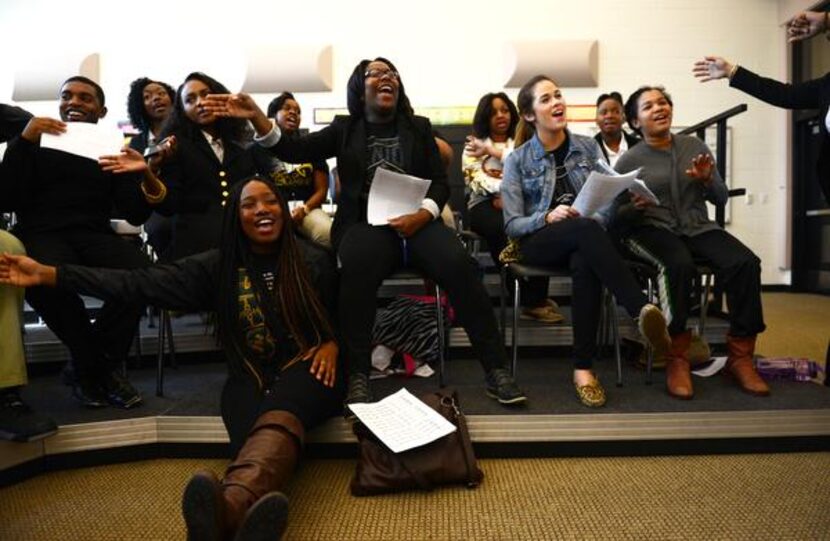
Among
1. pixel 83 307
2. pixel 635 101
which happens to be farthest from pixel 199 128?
pixel 635 101

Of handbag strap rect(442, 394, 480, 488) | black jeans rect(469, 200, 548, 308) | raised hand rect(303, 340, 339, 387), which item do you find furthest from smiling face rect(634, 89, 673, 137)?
raised hand rect(303, 340, 339, 387)

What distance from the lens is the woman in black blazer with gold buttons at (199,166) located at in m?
2.37

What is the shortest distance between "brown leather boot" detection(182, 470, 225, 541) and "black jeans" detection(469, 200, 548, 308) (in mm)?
2019

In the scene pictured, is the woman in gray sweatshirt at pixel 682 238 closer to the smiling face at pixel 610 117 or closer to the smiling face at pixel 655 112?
the smiling face at pixel 655 112

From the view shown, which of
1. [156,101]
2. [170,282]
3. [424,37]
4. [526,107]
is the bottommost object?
[170,282]

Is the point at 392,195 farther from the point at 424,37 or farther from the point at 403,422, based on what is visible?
the point at 424,37

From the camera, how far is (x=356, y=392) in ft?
6.13

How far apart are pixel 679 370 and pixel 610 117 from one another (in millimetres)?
1916

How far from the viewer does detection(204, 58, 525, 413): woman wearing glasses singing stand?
196cm

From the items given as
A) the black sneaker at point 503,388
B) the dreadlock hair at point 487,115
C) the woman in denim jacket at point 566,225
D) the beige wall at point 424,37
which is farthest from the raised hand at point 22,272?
the beige wall at point 424,37

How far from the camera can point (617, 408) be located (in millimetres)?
1916

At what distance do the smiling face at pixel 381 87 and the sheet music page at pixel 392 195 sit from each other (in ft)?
1.12

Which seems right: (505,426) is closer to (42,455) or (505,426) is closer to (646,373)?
(646,373)

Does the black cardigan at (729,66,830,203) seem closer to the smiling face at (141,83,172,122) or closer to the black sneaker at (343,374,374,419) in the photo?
the black sneaker at (343,374,374,419)
